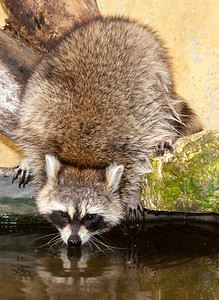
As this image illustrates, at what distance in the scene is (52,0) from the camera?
5.00 meters

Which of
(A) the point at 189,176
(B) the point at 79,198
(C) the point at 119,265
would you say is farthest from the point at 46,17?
(C) the point at 119,265

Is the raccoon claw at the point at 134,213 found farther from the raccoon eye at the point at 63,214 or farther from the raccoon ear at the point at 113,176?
the raccoon eye at the point at 63,214

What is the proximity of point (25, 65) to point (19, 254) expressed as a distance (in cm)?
214

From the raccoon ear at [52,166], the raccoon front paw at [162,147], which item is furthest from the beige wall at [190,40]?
the raccoon ear at [52,166]

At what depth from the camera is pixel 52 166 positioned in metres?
3.66

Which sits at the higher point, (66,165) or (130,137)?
(130,137)

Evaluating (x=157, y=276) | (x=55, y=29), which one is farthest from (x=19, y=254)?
(x=55, y=29)

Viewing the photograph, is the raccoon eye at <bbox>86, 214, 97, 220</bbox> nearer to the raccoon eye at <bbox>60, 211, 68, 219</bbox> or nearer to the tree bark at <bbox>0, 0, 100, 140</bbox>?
the raccoon eye at <bbox>60, 211, 68, 219</bbox>

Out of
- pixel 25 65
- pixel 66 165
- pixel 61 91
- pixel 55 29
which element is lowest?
pixel 66 165

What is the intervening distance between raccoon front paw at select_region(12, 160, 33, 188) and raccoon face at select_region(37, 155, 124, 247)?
0.67 meters

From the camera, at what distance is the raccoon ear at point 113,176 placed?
3.65 m

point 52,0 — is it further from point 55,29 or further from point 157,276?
point 157,276

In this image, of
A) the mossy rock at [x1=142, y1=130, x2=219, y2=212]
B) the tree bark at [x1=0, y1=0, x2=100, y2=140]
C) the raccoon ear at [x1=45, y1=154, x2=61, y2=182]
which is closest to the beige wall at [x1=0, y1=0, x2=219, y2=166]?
the tree bark at [x1=0, y1=0, x2=100, y2=140]

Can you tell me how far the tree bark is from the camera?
4.64m
